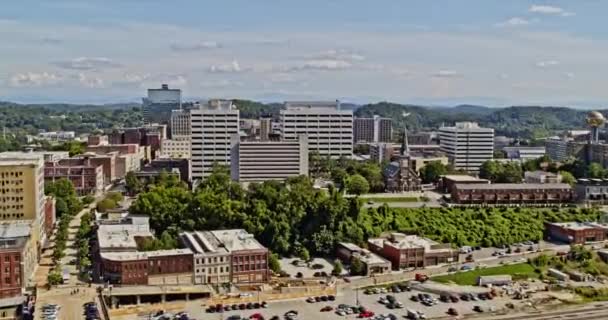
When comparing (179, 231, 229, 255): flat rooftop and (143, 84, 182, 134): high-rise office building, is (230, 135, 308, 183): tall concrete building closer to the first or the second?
(179, 231, 229, 255): flat rooftop

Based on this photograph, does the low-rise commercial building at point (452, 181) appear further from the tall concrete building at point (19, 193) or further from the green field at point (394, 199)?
the tall concrete building at point (19, 193)

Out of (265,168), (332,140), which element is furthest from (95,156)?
(332,140)

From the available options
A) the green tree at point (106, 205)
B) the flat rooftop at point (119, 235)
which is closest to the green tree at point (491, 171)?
the green tree at point (106, 205)

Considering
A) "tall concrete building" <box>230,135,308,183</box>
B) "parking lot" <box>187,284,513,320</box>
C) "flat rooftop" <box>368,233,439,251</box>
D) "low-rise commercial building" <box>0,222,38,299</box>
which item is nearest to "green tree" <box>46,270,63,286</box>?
"low-rise commercial building" <box>0,222,38,299</box>

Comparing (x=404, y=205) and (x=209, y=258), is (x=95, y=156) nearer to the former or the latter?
(x=404, y=205)

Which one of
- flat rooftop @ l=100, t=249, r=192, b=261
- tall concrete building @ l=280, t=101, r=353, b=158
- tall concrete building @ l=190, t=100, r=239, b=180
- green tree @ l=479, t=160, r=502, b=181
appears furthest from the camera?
Answer: tall concrete building @ l=280, t=101, r=353, b=158

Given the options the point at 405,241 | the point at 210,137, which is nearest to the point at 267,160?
the point at 210,137
